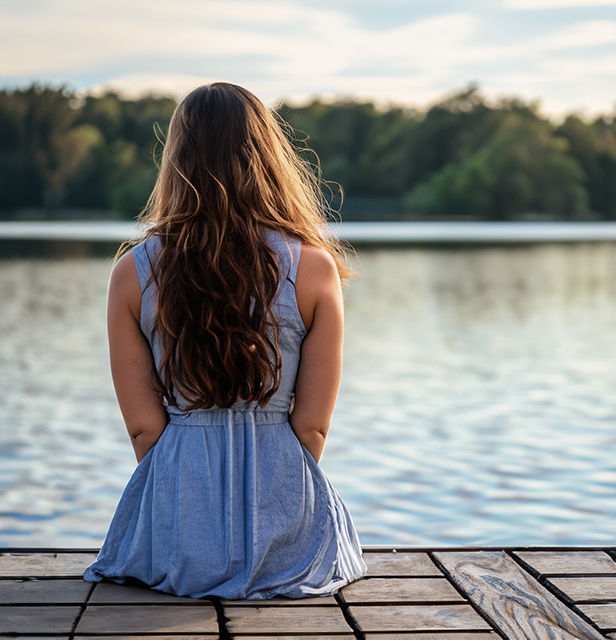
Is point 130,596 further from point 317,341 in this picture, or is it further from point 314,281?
point 314,281

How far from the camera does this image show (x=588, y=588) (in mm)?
1926

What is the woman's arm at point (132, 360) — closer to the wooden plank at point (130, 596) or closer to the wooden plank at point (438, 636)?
the wooden plank at point (130, 596)

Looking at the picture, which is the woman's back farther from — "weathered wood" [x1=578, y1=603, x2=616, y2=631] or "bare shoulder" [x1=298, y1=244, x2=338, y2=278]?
"weathered wood" [x1=578, y1=603, x2=616, y2=631]

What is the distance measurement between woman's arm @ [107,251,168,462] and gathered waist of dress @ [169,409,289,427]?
67 millimetres

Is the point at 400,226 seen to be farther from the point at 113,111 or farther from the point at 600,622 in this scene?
the point at 600,622

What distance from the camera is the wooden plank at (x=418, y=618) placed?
1.70 metres

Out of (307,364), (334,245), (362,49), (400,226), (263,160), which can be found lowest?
(400,226)

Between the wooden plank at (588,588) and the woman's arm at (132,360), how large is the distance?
944mm

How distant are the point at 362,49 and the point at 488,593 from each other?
56348 millimetres

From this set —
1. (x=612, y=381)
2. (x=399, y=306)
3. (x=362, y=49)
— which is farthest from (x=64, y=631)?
(x=362, y=49)

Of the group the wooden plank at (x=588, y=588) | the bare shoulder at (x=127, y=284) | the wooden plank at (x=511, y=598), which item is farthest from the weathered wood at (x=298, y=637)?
the bare shoulder at (x=127, y=284)

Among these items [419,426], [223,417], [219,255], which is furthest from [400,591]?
[419,426]

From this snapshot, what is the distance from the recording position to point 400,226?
5028 cm

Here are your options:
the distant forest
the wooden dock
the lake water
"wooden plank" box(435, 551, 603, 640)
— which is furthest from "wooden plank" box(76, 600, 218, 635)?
the distant forest
